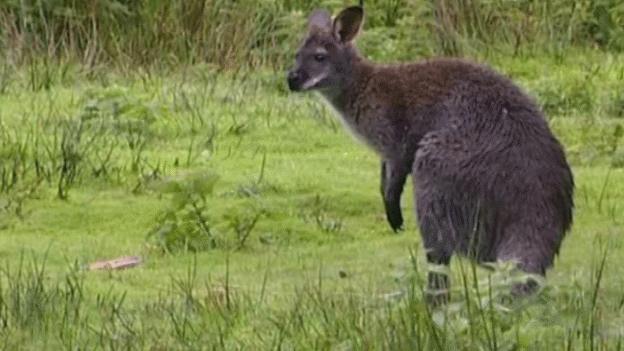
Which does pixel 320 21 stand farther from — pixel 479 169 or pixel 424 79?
pixel 479 169

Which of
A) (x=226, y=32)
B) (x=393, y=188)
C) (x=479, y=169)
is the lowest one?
(x=226, y=32)

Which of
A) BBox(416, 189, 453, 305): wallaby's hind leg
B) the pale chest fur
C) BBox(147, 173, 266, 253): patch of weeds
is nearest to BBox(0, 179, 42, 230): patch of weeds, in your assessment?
BBox(147, 173, 266, 253): patch of weeds

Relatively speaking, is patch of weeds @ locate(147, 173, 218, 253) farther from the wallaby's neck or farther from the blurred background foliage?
the blurred background foliage

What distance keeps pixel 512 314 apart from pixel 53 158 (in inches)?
193

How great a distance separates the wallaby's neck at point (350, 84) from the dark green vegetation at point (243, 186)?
65cm

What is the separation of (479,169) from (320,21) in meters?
2.71

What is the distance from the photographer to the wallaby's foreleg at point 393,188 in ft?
27.2

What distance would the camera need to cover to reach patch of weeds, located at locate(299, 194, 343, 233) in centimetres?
905

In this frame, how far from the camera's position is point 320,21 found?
9.60 meters

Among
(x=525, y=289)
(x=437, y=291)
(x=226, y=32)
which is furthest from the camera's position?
(x=226, y=32)

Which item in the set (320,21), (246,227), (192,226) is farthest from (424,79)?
(320,21)

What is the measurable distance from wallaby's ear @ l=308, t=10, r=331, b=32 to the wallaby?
1344 mm

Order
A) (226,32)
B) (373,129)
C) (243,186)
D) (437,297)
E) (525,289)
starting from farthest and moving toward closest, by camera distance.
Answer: (226,32) < (243,186) < (373,129) < (525,289) < (437,297)

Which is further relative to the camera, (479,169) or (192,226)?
(192,226)
